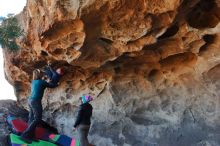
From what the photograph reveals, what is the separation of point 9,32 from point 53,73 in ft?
4.08

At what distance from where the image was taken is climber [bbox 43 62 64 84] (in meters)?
8.34

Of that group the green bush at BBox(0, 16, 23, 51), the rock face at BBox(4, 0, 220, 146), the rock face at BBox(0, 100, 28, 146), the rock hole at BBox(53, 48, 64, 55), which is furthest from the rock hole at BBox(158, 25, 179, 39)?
the rock face at BBox(0, 100, 28, 146)

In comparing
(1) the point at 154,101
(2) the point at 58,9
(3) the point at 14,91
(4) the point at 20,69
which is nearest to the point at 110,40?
(2) the point at 58,9

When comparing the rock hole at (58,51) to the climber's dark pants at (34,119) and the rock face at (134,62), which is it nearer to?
the rock face at (134,62)

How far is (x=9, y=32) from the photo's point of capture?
317 inches

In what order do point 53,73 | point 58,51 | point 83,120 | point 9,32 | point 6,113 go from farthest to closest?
point 6,113 → point 53,73 → point 9,32 → point 58,51 → point 83,120

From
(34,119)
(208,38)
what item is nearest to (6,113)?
(34,119)

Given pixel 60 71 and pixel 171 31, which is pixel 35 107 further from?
pixel 171 31

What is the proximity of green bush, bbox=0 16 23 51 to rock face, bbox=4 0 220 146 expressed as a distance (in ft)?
0.70

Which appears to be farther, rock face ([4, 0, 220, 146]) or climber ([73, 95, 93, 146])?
climber ([73, 95, 93, 146])

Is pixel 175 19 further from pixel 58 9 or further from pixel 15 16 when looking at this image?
pixel 15 16

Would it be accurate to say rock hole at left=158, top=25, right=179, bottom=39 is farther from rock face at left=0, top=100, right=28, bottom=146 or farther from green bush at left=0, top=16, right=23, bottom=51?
rock face at left=0, top=100, right=28, bottom=146

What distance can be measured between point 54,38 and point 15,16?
169 cm

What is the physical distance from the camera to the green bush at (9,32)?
26.4ft
